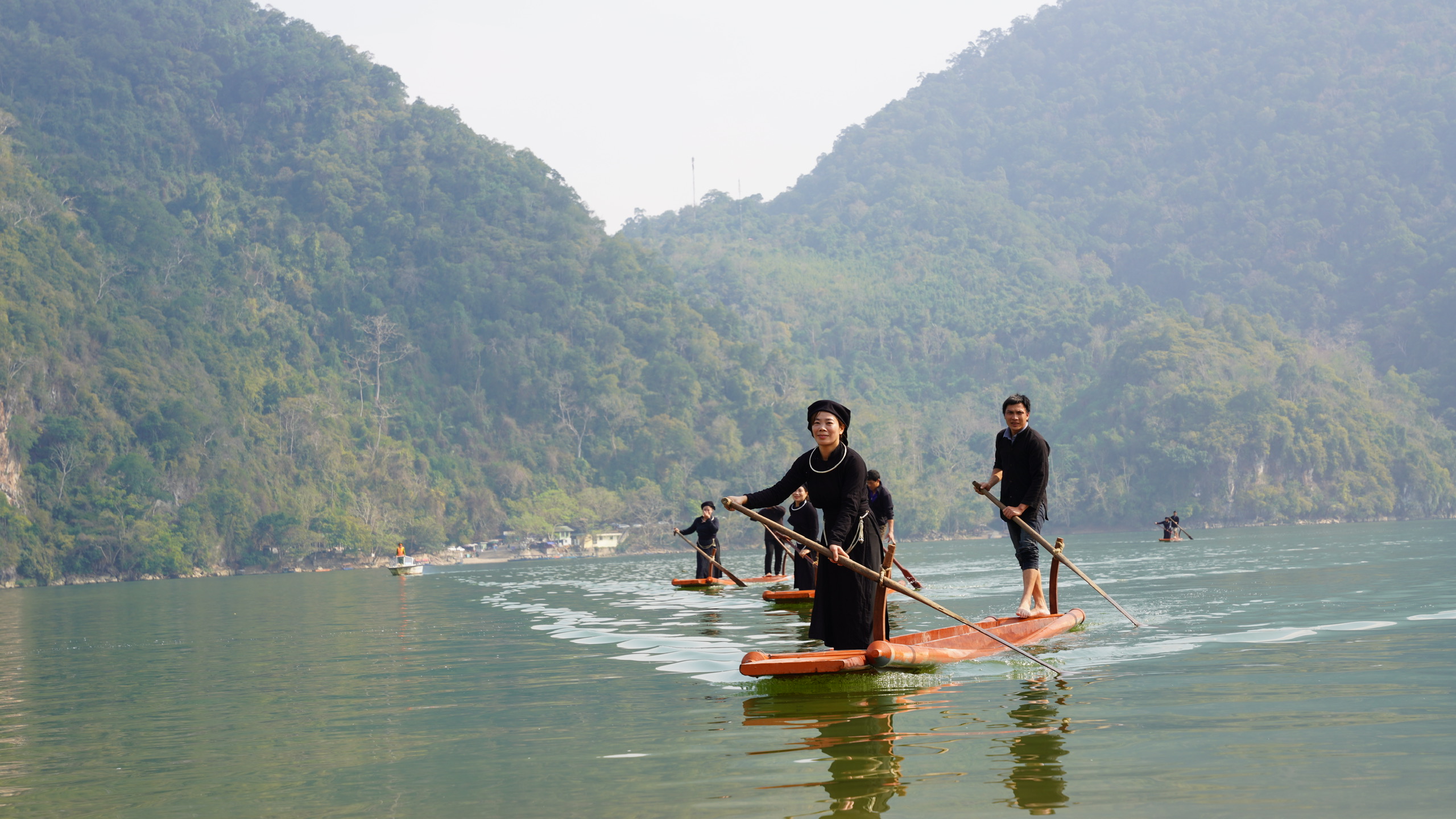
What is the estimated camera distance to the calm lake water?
18.1ft

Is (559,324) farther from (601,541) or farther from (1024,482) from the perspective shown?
(1024,482)

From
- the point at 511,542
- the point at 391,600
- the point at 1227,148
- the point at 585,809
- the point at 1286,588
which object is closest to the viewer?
the point at 585,809

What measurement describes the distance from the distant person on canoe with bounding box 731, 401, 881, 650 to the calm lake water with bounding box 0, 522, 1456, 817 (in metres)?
0.64

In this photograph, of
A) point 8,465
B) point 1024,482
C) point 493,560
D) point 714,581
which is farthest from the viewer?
point 493,560

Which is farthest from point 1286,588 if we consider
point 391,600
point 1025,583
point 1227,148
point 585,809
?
point 1227,148

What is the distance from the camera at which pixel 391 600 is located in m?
27.6

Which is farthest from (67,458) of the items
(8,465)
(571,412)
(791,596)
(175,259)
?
(791,596)

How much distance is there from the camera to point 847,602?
29.5 ft

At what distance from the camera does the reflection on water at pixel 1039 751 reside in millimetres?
5266

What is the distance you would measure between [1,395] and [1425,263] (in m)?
113

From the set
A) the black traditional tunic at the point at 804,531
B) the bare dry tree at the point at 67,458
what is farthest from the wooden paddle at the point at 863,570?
the bare dry tree at the point at 67,458

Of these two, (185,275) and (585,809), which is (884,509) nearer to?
(585,809)

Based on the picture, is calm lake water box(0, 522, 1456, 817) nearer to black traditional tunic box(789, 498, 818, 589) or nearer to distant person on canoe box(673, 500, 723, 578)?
black traditional tunic box(789, 498, 818, 589)

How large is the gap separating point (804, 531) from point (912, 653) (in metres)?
8.25
